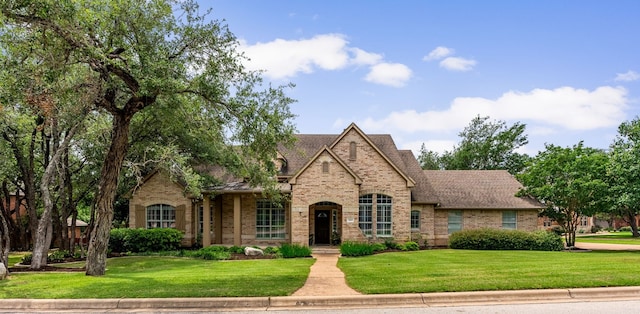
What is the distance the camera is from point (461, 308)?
30.7 feet

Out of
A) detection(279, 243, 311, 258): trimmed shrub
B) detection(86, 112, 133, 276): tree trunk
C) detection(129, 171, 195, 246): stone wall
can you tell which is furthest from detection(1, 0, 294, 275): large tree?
detection(129, 171, 195, 246): stone wall

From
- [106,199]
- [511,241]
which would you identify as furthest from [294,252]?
[511,241]

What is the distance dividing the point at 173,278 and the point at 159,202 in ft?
49.1

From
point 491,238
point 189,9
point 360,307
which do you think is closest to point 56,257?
point 189,9

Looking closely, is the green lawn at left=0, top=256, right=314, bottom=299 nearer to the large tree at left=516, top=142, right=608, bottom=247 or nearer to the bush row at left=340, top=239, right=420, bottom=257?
the bush row at left=340, top=239, right=420, bottom=257

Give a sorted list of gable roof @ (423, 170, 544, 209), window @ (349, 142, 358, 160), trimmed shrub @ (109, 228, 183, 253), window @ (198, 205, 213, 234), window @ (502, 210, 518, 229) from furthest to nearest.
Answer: window @ (502, 210, 518, 229) → gable roof @ (423, 170, 544, 209) → window @ (198, 205, 213, 234) → window @ (349, 142, 358, 160) → trimmed shrub @ (109, 228, 183, 253)

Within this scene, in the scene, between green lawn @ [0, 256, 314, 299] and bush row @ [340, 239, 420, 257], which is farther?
bush row @ [340, 239, 420, 257]

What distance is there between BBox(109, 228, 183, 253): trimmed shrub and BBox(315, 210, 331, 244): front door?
837cm

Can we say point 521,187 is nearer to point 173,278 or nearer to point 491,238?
point 491,238

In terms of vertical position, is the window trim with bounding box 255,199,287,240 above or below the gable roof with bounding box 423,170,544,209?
below

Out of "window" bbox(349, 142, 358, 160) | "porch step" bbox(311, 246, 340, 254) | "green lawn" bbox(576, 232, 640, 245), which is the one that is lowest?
"green lawn" bbox(576, 232, 640, 245)

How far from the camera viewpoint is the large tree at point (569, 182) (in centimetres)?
2439

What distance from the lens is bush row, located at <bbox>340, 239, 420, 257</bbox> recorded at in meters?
22.0

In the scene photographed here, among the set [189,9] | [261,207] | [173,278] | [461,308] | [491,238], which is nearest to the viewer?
[461,308]
